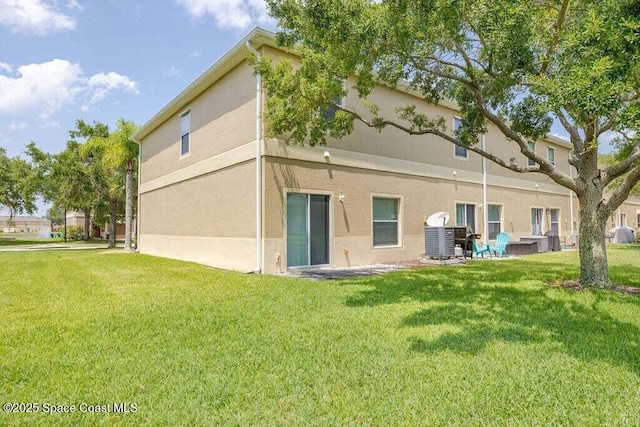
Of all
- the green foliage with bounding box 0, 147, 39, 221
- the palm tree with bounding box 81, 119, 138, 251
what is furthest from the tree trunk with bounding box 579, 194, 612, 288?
the green foliage with bounding box 0, 147, 39, 221

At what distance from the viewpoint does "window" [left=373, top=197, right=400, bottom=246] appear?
13.2 meters

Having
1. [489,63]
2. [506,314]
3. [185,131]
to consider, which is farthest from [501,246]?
[185,131]

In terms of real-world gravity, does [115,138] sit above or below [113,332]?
above

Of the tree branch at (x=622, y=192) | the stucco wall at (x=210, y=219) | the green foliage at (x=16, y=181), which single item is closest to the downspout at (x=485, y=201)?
the tree branch at (x=622, y=192)

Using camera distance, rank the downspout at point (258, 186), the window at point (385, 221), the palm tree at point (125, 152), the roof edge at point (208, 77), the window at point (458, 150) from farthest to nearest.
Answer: the palm tree at point (125, 152) → the window at point (458, 150) → the window at point (385, 221) → the downspout at point (258, 186) → the roof edge at point (208, 77)

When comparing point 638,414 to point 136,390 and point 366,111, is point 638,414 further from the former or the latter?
point 366,111

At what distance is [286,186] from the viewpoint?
10906 millimetres

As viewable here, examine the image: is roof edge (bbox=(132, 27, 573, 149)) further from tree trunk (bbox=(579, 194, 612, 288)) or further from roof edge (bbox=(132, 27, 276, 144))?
tree trunk (bbox=(579, 194, 612, 288))

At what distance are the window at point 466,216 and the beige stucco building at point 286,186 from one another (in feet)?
0.15

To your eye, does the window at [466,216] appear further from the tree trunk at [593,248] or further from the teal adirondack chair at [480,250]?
the tree trunk at [593,248]

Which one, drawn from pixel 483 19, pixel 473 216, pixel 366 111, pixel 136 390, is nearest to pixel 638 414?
pixel 136 390

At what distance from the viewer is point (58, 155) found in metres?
29.7

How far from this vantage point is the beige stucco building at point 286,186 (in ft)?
35.5

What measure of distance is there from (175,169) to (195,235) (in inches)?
140
